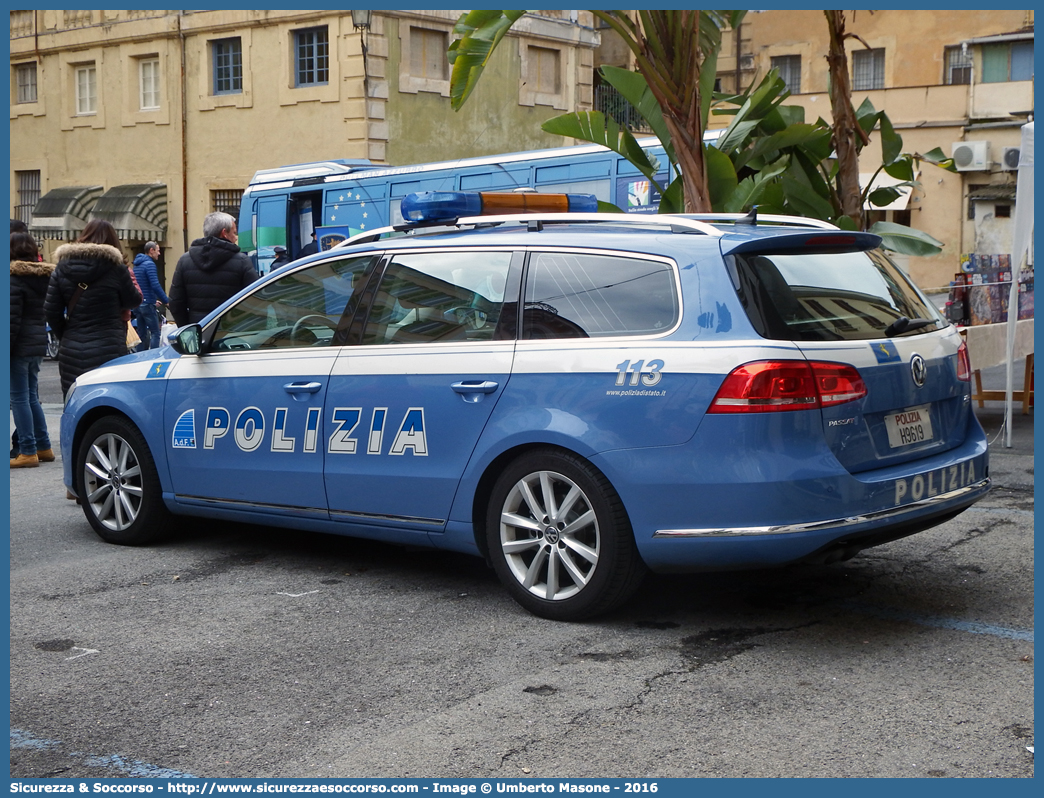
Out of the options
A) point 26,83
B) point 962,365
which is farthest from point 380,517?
point 26,83

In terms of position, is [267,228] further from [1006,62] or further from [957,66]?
[957,66]

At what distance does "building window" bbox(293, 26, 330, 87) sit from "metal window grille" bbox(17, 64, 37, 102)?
356 inches

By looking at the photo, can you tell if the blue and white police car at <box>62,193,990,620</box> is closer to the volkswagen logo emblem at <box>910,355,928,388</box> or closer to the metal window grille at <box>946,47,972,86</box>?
the volkswagen logo emblem at <box>910,355,928,388</box>

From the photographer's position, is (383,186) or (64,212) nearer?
(383,186)

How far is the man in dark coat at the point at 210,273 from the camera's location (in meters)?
9.26

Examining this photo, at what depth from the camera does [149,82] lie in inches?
1188

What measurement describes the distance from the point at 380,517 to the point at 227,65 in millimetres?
25273

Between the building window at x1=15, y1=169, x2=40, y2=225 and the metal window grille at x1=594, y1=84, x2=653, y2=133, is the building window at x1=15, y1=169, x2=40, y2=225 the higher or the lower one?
the lower one

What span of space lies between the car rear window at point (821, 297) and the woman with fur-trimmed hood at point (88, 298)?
220 inches

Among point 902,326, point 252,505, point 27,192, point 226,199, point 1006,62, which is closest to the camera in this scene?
point 902,326

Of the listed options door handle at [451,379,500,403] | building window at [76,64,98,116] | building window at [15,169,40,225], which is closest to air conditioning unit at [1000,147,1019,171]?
building window at [76,64,98,116]

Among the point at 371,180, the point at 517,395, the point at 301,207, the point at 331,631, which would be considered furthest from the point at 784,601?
the point at 301,207

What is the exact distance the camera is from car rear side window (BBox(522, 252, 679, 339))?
4883mm

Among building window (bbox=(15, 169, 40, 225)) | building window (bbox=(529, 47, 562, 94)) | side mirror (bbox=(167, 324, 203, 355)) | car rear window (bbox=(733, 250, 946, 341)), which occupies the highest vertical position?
building window (bbox=(529, 47, 562, 94))
